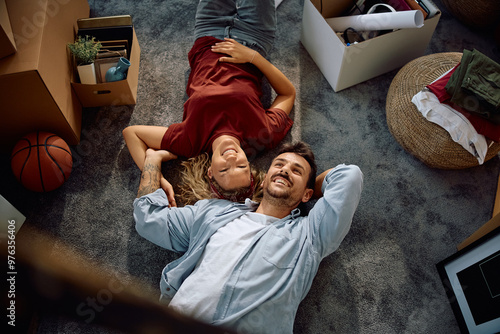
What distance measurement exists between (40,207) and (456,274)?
2.03m

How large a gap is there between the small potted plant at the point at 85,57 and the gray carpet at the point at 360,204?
8.4 inches

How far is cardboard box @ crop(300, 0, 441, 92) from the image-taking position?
81.1 inches

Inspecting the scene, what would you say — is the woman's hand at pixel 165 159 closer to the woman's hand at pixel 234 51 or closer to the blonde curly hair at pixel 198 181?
the blonde curly hair at pixel 198 181

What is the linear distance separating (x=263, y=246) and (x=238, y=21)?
126 cm

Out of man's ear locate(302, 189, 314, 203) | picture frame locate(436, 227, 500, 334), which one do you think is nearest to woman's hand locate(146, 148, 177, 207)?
man's ear locate(302, 189, 314, 203)

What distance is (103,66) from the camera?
2.12 meters

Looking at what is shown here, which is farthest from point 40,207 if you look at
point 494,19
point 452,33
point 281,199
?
point 494,19

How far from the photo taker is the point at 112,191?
2031 mm

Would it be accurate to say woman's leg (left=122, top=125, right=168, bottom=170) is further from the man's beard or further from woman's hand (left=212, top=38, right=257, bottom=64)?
the man's beard

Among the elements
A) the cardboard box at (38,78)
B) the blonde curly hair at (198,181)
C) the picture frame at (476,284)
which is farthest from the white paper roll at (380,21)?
the cardboard box at (38,78)

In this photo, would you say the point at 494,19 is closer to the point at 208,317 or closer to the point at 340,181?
the point at 340,181

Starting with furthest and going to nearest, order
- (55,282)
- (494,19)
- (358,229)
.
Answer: (494,19)
(358,229)
(55,282)

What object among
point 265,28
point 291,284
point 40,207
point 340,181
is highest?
point 265,28

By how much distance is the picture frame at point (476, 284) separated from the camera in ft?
5.04
